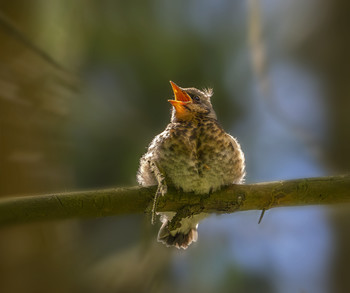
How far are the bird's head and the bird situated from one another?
5 centimetres

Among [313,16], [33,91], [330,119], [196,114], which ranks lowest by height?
[33,91]

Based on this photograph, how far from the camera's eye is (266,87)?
341cm

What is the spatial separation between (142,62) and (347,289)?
2677 mm

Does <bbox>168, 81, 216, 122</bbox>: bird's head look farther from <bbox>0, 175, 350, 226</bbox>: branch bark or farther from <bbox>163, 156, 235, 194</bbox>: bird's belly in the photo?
<bbox>0, 175, 350, 226</bbox>: branch bark

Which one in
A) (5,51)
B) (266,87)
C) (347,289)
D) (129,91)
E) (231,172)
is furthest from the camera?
(129,91)

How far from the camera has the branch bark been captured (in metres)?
2.32

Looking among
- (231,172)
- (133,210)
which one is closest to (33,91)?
(133,210)

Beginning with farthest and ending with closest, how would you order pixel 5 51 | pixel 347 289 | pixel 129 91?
pixel 129 91 → pixel 347 289 → pixel 5 51

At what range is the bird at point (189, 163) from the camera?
2824 millimetres

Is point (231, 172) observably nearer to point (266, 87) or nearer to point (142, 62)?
point (266, 87)

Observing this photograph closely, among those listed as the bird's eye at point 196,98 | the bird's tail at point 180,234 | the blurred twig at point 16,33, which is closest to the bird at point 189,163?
the bird's tail at point 180,234

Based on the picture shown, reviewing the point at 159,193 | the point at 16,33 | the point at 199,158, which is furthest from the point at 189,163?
the point at 16,33

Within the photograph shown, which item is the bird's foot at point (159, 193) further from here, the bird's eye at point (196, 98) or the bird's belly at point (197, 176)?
the bird's eye at point (196, 98)

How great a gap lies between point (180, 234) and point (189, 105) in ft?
3.00
